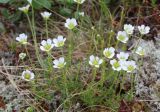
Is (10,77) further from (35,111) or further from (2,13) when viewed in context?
(2,13)

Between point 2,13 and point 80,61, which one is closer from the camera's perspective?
point 80,61

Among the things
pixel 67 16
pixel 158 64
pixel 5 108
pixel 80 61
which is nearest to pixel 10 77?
pixel 5 108

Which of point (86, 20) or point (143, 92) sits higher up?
point (86, 20)

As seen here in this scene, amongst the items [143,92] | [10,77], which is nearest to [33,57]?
[10,77]

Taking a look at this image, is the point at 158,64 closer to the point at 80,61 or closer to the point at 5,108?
the point at 80,61

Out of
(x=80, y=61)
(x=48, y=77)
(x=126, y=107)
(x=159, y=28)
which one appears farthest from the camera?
(x=159, y=28)

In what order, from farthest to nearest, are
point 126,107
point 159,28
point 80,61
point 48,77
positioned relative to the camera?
point 159,28, point 80,61, point 48,77, point 126,107

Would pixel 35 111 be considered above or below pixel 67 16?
below

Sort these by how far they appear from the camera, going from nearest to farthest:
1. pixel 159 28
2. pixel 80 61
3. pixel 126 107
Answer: pixel 126 107, pixel 80 61, pixel 159 28

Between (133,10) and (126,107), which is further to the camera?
(133,10)
